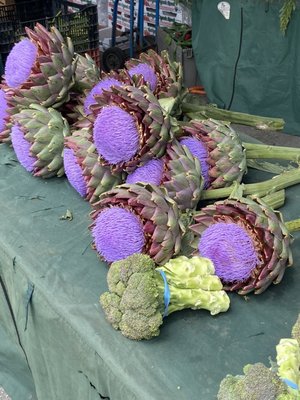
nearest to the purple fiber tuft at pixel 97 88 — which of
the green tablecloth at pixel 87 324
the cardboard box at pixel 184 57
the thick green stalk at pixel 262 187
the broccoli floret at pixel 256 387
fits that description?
the green tablecloth at pixel 87 324

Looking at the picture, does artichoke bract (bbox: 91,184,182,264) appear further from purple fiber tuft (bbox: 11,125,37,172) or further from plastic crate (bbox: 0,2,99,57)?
plastic crate (bbox: 0,2,99,57)

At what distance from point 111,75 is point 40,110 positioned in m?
0.19

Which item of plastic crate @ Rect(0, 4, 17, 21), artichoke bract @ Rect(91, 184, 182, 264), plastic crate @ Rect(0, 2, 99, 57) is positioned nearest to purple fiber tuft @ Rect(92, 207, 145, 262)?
artichoke bract @ Rect(91, 184, 182, 264)

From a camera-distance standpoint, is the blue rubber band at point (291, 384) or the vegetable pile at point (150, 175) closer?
the blue rubber band at point (291, 384)

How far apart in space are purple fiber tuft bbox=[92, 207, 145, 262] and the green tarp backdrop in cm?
211

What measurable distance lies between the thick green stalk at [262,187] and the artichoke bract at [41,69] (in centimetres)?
45

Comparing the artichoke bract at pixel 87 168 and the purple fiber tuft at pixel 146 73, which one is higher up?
the purple fiber tuft at pixel 146 73

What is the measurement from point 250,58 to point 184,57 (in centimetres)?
57

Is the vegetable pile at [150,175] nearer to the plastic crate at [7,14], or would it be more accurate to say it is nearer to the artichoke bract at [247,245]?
the artichoke bract at [247,245]

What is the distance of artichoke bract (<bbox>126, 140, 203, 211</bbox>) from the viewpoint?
100 cm

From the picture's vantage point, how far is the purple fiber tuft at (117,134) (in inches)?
39.0

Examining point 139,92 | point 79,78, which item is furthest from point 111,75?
point 139,92

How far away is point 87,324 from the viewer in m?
0.87

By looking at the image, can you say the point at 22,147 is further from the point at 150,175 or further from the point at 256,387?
the point at 256,387
